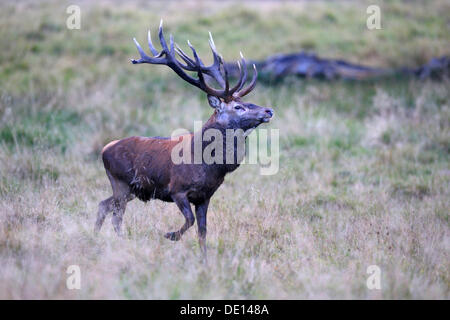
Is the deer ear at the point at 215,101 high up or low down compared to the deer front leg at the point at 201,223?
up

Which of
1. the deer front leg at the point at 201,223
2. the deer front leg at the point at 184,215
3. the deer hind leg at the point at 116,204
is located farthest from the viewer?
the deer hind leg at the point at 116,204

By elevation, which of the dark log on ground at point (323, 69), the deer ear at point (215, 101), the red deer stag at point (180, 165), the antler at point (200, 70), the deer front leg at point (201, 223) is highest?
the dark log on ground at point (323, 69)

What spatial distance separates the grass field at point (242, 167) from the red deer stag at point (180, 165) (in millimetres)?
345

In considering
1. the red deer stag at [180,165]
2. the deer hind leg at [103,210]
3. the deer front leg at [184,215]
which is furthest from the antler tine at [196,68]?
the deer hind leg at [103,210]

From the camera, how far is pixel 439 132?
11242 millimetres

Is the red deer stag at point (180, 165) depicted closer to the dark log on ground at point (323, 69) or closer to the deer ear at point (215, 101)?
the deer ear at point (215, 101)

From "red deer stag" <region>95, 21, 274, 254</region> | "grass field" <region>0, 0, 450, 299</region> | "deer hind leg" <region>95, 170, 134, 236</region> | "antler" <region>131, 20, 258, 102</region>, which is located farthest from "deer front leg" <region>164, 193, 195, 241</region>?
"antler" <region>131, 20, 258, 102</region>

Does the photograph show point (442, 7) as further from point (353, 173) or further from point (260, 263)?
point (260, 263)

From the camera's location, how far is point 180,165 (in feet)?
20.4

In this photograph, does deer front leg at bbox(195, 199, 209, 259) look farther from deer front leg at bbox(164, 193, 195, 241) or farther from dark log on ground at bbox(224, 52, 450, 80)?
dark log on ground at bbox(224, 52, 450, 80)

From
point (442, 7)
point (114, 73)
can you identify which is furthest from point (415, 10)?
point (114, 73)

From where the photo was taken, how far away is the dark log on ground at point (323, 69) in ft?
46.7

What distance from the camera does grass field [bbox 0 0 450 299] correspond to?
535 centimetres

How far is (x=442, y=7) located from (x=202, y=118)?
42.7ft
